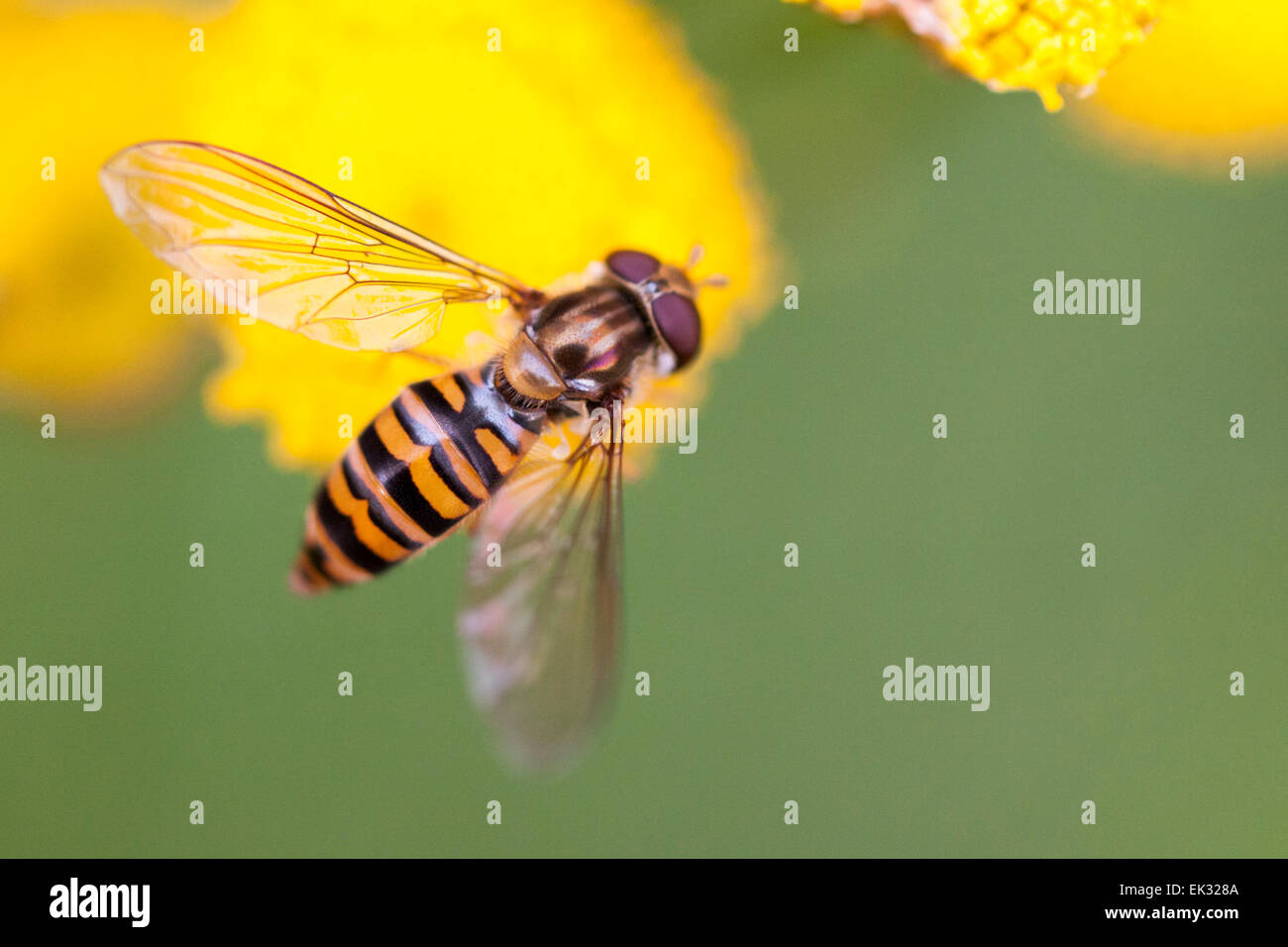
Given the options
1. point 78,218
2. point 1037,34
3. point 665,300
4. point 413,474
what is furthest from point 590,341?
point 78,218

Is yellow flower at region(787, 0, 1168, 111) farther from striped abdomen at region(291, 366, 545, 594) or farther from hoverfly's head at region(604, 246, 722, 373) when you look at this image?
striped abdomen at region(291, 366, 545, 594)

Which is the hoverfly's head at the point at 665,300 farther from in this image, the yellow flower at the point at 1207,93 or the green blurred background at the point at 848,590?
the yellow flower at the point at 1207,93

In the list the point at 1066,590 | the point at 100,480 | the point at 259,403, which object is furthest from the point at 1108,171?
the point at 100,480

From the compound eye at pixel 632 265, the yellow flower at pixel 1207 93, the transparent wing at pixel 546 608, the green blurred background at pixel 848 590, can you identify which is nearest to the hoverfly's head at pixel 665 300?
the compound eye at pixel 632 265

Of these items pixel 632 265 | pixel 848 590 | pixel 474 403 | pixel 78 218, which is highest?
pixel 78 218

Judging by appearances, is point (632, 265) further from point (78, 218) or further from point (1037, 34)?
point (78, 218)
